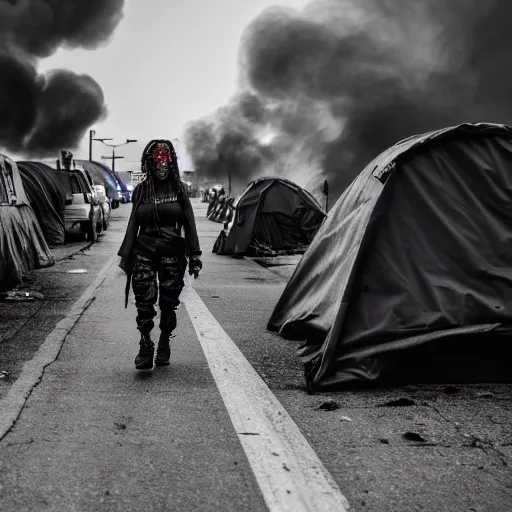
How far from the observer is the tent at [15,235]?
35.0ft

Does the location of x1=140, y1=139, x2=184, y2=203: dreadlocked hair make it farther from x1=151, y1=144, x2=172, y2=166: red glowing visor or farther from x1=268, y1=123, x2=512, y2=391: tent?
x1=268, y1=123, x2=512, y2=391: tent

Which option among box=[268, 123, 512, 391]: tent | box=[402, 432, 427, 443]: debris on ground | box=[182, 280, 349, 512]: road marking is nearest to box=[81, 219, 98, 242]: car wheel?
box=[182, 280, 349, 512]: road marking

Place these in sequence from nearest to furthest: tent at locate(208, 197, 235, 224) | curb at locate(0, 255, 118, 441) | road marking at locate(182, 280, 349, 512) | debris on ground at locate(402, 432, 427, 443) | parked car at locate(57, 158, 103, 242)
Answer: road marking at locate(182, 280, 349, 512) → debris on ground at locate(402, 432, 427, 443) → curb at locate(0, 255, 118, 441) → parked car at locate(57, 158, 103, 242) → tent at locate(208, 197, 235, 224)

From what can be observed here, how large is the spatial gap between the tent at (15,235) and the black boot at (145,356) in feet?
16.5

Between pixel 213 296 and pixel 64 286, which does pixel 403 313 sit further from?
pixel 64 286

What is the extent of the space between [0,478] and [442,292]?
3.20 metres

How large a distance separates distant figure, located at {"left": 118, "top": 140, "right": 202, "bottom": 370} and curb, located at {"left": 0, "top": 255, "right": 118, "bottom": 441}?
2.48ft

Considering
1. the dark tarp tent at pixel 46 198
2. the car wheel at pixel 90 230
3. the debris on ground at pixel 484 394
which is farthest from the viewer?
the car wheel at pixel 90 230

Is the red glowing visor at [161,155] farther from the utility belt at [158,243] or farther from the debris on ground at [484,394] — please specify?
the debris on ground at [484,394]

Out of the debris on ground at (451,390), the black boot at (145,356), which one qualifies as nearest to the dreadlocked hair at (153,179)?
the black boot at (145,356)

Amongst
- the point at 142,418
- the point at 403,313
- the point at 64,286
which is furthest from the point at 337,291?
the point at 64,286

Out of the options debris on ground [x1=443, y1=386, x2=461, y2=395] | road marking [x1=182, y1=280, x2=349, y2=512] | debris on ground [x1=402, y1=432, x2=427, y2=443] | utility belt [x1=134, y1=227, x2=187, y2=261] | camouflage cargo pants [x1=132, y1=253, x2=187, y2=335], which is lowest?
Result: road marking [x1=182, y1=280, x2=349, y2=512]

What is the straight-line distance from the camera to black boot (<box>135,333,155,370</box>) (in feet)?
19.0

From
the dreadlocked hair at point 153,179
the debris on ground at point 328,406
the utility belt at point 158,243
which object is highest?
the dreadlocked hair at point 153,179
